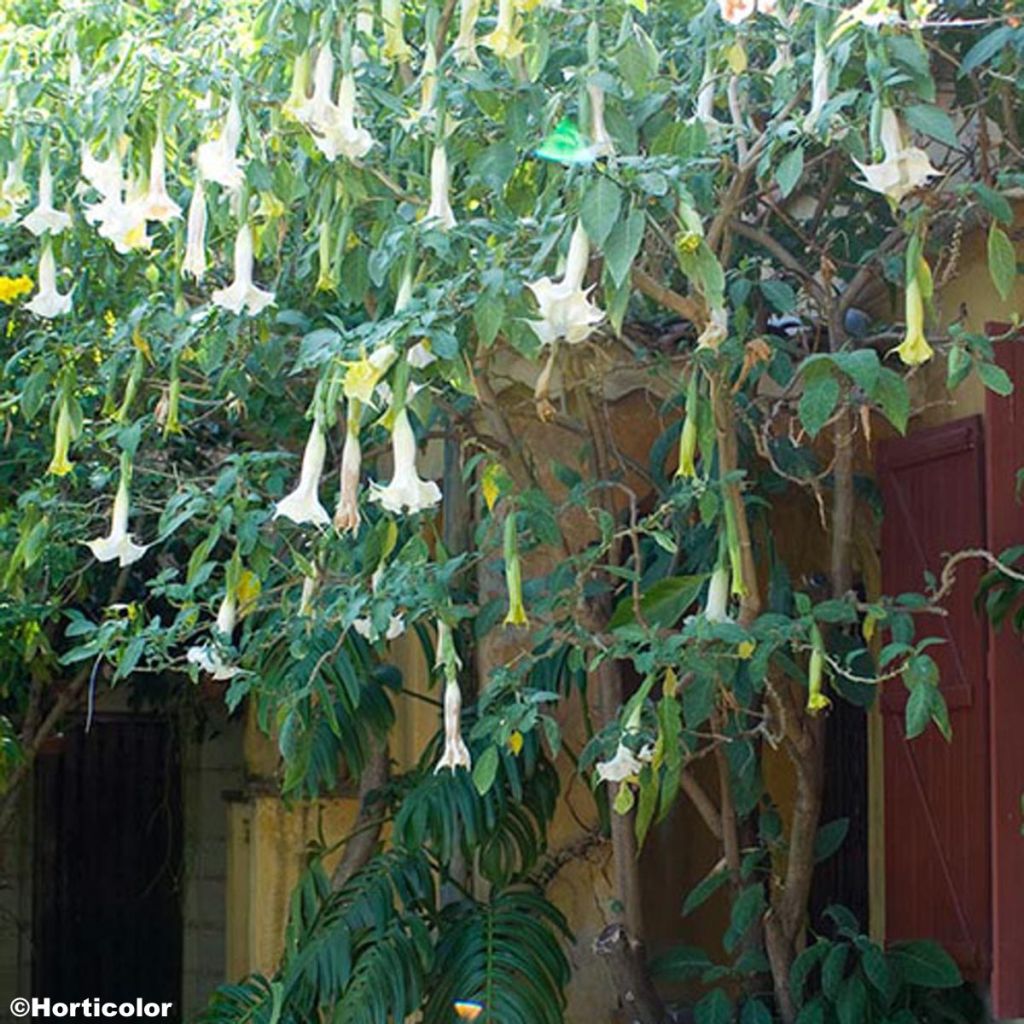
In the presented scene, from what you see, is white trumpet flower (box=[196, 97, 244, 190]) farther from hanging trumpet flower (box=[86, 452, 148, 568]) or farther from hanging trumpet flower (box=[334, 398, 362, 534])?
hanging trumpet flower (box=[86, 452, 148, 568])

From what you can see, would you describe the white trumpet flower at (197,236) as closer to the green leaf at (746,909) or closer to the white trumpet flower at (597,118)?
the white trumpet flower at (597,118)

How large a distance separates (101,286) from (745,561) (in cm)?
223

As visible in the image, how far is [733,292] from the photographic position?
19.1 feet

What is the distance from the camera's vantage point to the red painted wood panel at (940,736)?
602 centimetres

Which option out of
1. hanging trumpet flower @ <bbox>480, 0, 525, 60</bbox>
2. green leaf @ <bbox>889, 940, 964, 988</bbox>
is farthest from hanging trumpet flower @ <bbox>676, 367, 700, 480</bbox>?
green leaf @ <bbox>889, 940, 964, 988</bbox>

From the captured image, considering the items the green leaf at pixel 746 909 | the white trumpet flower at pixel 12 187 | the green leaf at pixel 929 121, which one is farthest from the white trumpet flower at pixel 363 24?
the green leaf at pixel 746 909

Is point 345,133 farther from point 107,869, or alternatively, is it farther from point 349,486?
point 107,869

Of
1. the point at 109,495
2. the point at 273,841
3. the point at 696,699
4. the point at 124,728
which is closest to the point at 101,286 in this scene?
the point at 109,495

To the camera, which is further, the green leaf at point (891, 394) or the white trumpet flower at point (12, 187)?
the white trumpet flower at point (12, 187)

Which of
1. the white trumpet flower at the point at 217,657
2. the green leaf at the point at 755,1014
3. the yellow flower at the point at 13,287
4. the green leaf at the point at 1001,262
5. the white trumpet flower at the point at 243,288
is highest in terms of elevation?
the yellow flower at the point at 13,287

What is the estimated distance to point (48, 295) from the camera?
562 cm

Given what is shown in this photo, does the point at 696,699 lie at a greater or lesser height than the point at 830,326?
lesser

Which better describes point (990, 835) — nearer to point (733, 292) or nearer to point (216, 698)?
point (733, 292)

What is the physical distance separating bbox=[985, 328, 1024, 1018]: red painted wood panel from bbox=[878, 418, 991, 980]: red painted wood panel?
0.53 ft
